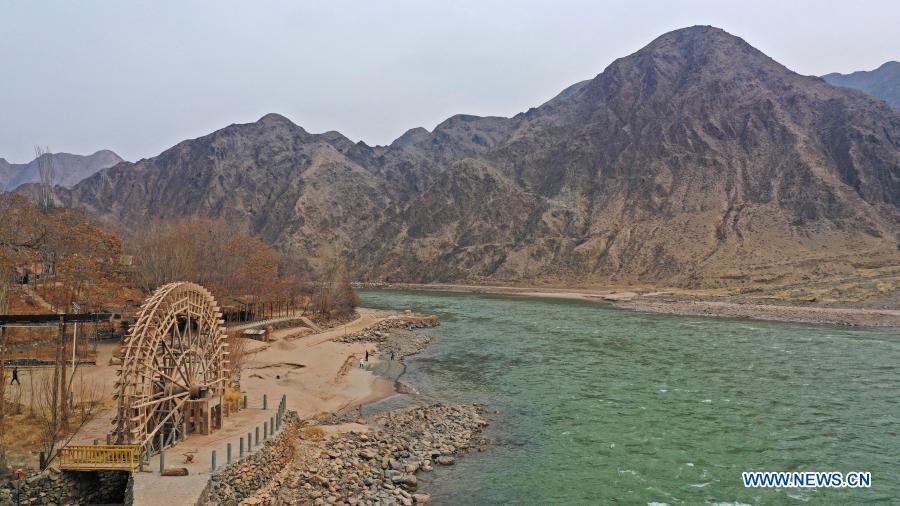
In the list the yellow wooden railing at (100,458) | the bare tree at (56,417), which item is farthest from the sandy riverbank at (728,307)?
the yellow wooden railing at (100,458)

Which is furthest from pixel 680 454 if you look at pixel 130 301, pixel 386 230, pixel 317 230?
pixel 317 230

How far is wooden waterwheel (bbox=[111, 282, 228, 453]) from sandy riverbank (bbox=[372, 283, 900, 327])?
Answer: 199 feet

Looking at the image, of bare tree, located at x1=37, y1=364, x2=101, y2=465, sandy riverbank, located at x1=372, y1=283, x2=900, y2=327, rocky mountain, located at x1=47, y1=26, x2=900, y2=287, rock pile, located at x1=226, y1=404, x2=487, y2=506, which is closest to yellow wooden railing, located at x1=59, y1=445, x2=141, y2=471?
bare tree, located at x1=37, y1=364, x2=101, y2=465

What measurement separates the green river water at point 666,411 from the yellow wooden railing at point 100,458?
8849 millimetres

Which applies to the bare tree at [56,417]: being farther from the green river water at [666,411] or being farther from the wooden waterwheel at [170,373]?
the green river water at [666,411]

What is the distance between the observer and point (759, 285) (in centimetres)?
8619

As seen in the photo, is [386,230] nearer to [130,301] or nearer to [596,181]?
[596,181]

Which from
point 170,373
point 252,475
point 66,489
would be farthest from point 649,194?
point 66,489

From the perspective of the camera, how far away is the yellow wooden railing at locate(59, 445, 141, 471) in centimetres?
1531

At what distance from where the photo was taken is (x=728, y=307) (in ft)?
234

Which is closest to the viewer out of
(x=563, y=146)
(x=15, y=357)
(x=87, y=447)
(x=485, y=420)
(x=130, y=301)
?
(x=87, y=447)

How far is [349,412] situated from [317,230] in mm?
140818

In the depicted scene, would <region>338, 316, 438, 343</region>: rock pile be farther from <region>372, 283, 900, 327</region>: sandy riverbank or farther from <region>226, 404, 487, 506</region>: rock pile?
<region>372, 283, 900, 327</region>: sandy riverbank

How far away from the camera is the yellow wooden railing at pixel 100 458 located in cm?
1531
